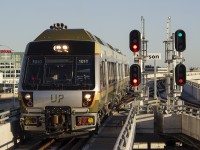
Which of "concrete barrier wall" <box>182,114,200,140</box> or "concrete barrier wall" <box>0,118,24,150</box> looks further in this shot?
"concrete barrier wall" <box>182,114,200,140</box>

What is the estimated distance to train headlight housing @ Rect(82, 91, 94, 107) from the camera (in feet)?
52.9

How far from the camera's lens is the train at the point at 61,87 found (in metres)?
16.1

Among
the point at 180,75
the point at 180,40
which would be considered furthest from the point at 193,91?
the point at 180,75

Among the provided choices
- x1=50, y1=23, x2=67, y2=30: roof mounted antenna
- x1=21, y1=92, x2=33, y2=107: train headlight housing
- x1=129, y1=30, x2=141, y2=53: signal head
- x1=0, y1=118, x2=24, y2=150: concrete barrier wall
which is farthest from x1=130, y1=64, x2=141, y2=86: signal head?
x1=50, y1=23, x2=67, y2=30: roof mounted antenna

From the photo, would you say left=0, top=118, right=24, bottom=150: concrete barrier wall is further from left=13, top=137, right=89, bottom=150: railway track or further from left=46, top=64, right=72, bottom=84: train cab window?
left=46, top=64, right=72, bottom=84: train cab window

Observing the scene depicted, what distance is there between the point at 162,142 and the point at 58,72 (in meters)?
14.9

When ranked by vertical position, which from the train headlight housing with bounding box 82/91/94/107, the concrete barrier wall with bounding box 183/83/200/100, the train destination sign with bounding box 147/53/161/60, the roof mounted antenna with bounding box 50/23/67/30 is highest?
the roof mounted antenna with bounding box 50/23/67/30

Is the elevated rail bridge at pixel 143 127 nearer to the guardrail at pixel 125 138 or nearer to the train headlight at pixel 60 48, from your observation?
the guardrail at pixel 125 138

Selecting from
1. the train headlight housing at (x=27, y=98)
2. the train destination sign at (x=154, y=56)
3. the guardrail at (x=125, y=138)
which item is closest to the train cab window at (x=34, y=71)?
the train headlight housing at (x=27, y=98)

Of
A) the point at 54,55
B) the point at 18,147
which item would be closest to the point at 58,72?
the point at 54,55

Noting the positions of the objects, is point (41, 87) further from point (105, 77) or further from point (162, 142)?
point (162, 142)

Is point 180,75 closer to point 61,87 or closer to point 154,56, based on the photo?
point 61,87

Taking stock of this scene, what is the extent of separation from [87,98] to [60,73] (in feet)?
4.33

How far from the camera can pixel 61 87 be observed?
639 inches
